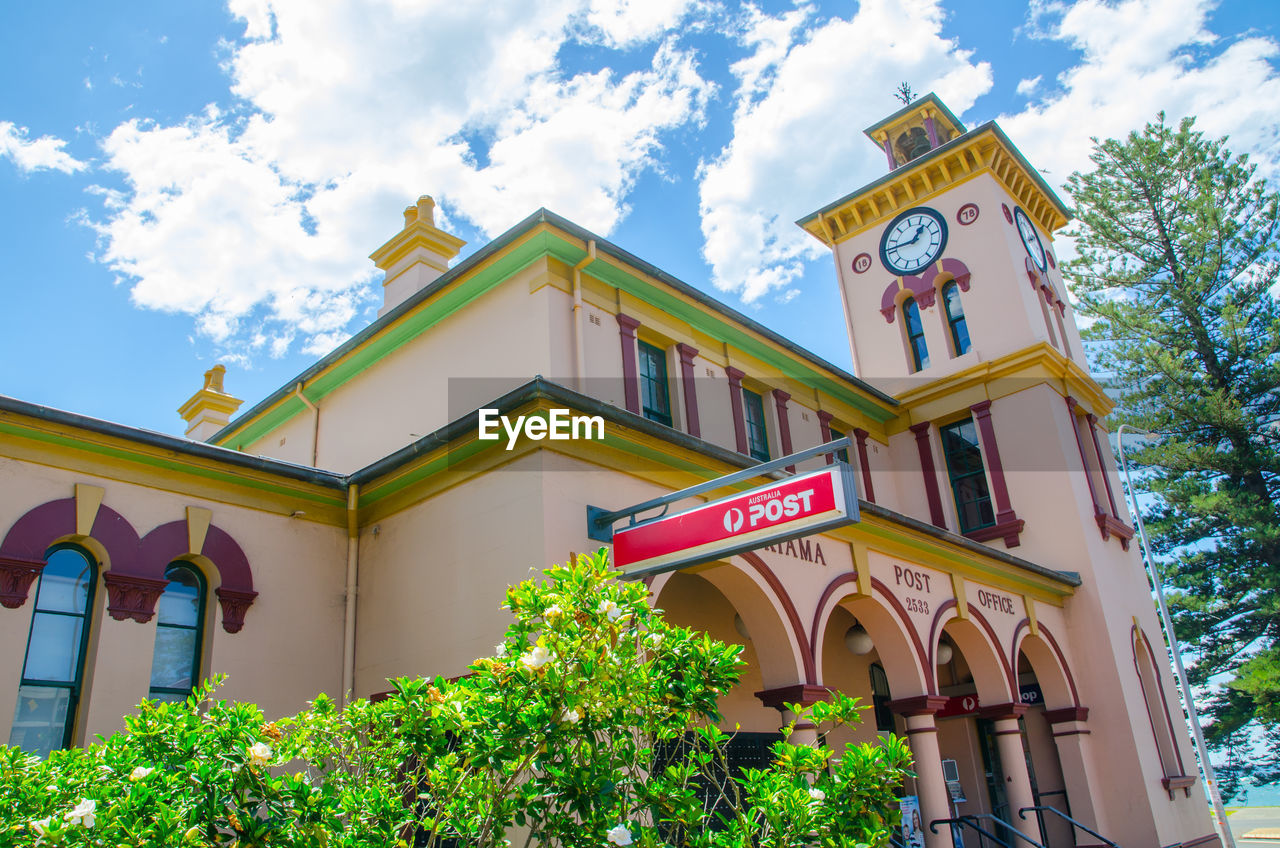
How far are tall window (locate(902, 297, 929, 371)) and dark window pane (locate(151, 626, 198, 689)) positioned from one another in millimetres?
14760

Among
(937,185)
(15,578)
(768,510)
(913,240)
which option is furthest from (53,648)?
(937,185)

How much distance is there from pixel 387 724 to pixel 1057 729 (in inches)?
509

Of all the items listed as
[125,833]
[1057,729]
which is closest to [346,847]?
[125,833]

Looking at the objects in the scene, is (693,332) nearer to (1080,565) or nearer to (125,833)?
(1080,565)

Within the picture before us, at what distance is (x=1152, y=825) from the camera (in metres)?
14.9

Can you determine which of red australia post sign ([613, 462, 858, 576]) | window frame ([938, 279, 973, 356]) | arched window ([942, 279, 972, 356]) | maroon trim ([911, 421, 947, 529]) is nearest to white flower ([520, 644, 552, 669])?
red australia post sign ([613, 462, 858, 576])

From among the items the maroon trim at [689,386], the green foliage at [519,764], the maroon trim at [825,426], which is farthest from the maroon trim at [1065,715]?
the green foliage at [519,764]

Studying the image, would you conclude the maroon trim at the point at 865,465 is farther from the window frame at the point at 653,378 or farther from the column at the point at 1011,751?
the window frame at the point at 653,378

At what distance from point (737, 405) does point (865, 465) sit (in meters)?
4.22

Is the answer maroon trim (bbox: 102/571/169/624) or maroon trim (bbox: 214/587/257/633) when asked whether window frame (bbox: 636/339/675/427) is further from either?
maroon trim (bbox: 102/571/169/624)

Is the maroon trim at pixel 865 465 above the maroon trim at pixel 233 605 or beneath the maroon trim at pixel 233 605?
above

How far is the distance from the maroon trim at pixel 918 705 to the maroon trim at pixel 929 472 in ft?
21.3

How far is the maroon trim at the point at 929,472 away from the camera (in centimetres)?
1817

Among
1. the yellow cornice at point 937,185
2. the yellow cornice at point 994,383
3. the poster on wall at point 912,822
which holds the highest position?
the yellow cornice at point 937,185
